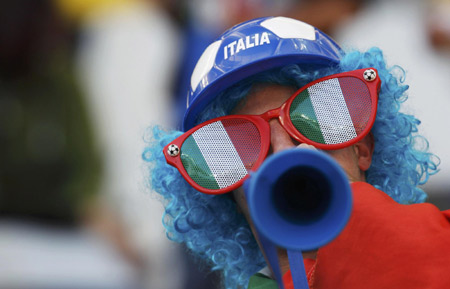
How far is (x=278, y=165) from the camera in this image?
156cm

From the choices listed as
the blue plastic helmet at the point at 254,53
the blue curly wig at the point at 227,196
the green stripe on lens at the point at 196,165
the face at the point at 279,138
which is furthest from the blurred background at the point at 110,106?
the green stripe on lens at the point at 196,165

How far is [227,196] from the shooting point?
8.38ft

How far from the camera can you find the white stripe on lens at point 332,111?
2.16 meters

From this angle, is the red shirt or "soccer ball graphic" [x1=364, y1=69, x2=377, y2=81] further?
"soccer ball graphic" [x1=364, y1=69, x2=377, y2=81]

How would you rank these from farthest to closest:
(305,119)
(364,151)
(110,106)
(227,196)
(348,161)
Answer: (110,106), (227,196), (364,151), (348,161), (305,119)

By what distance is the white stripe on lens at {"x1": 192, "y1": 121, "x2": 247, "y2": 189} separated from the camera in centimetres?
221

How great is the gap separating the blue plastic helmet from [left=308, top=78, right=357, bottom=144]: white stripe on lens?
4.6 inches

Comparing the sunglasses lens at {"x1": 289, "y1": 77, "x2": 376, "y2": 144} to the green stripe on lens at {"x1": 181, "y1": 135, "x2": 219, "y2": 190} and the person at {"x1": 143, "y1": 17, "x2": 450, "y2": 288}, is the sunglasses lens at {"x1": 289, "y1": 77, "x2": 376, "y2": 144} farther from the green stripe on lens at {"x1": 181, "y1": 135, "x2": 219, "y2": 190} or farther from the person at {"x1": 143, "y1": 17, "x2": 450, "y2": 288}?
the green stripe on lens at {"x1": 181, "y1": 135, "x2": 219, "y2": 190}

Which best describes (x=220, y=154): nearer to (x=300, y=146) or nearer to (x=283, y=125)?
(x=283, y=125)

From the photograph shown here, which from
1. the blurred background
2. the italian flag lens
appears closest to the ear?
the italian flag lens

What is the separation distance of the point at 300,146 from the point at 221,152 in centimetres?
32

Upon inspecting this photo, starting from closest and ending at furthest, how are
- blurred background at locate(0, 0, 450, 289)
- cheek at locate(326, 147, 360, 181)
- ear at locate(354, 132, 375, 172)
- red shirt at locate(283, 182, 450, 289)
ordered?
red shirt at locate(283, 182, 450, 289) < cheek at locate(326, 147, 360, 181) < ear at locate(354, 132, 375, 172) < blurred background at locate(0, 0, 450, 289)

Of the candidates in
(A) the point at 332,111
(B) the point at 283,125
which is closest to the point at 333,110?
(A) the point at 332,111

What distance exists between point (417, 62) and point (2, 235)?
2.51 m
